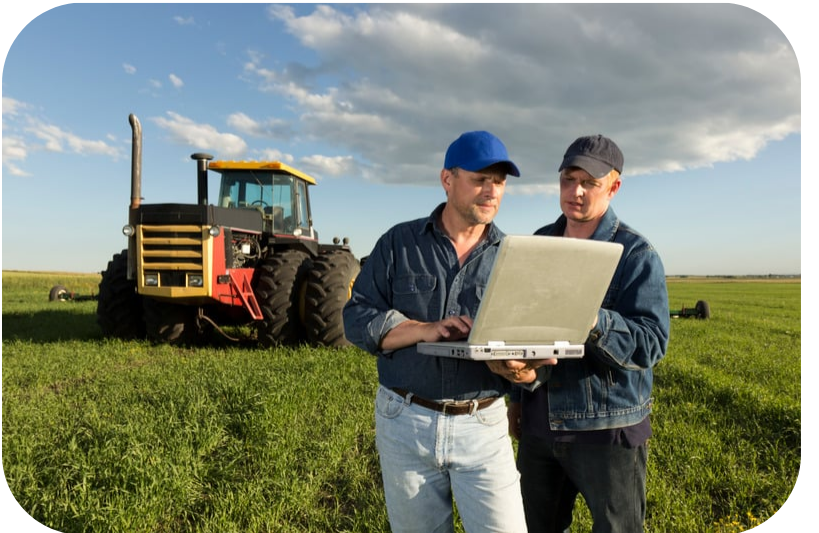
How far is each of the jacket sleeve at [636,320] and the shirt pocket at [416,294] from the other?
0.62m

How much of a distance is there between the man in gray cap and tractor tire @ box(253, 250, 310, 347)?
561 centimetres

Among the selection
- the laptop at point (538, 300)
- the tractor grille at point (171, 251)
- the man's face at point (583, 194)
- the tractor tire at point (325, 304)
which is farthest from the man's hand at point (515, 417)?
the tractor grille at point (171, 251)

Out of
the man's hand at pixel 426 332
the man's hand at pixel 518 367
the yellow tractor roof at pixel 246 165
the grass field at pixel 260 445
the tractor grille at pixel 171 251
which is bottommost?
the grass field at pixel 260 445

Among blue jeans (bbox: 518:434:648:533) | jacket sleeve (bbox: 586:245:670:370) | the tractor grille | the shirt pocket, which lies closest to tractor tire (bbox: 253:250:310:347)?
the tractor grille

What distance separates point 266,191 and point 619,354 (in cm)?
771

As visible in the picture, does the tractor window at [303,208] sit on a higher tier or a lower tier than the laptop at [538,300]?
higher

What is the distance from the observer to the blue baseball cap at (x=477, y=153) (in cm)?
200

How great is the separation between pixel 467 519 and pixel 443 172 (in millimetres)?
1331

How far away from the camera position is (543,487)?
226 centimetres

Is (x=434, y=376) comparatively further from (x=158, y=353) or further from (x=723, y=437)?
(x=158, y=353)

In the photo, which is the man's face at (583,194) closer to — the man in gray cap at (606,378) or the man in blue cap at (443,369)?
the man in gray cap at (606,378)

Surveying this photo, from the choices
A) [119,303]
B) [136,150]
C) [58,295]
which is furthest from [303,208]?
[58,295]

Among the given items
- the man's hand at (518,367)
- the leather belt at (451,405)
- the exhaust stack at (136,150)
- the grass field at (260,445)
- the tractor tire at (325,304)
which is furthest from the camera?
the tractor tire at (325,304)

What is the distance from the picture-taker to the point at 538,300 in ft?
5.90
